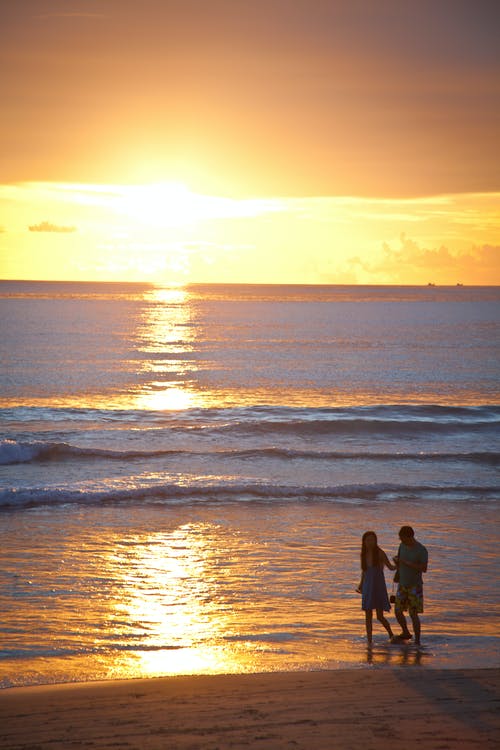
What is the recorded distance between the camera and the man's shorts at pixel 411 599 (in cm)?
1072

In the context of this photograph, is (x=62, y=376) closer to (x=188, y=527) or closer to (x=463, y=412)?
(x=463, y=412)

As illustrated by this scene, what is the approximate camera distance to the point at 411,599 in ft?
35.2

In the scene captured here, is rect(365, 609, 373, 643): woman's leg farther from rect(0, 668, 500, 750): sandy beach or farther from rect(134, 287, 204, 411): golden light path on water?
rect(134, 287, 204, 411): golden light path on water

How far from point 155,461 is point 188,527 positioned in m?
8.09

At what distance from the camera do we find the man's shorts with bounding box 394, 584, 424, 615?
10719 millimetres

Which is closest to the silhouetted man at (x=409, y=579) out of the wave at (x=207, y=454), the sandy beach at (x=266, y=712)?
the sandy beach at (x=266, y=712)

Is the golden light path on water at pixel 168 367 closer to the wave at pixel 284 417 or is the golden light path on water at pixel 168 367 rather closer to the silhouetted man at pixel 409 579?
the wave at pixel 284 417

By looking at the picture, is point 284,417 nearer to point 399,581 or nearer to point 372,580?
point 399,581

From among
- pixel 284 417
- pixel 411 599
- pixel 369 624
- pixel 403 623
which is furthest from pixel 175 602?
pixel 284 417

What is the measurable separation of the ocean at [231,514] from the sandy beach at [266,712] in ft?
2.19

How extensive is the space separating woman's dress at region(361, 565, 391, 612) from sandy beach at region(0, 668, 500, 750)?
55.4 inches

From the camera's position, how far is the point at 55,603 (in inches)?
481

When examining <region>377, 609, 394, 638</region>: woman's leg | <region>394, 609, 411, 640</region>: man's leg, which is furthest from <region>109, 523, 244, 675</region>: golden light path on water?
<region>394, 609, 411, 640</region>: man's leg

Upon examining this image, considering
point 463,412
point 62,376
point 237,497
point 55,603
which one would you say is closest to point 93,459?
point 237,497
